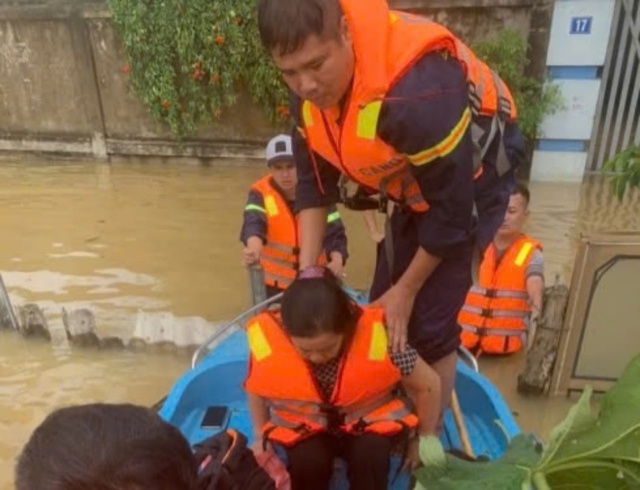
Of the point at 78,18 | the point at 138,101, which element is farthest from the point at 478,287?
the point at 78,18

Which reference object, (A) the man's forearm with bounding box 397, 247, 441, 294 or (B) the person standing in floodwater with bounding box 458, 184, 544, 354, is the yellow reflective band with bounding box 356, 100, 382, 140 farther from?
(B) the person standing in floodwater with bounding box 458, 184, 544, 354

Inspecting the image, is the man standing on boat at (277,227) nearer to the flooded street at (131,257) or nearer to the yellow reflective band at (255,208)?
the yellow reflective band at (255,208)

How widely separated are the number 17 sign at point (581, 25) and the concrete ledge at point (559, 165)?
3.31ft

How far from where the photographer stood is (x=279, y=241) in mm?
3457

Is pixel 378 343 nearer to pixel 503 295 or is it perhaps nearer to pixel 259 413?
pixel 259 413

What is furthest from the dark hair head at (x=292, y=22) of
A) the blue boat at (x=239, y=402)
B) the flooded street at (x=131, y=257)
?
the flooded street at (x=131, y=257)

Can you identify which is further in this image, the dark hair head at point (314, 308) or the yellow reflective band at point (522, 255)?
the yellow reflective band at point (522, 255)

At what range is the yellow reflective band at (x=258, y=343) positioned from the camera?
196cm

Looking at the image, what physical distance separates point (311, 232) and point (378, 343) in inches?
15.9

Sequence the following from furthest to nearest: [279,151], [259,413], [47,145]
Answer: [47,145]
[279,151]
[259,413]

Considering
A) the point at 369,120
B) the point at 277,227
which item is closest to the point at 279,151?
the point at 277,227

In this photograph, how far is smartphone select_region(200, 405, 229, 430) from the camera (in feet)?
8.02

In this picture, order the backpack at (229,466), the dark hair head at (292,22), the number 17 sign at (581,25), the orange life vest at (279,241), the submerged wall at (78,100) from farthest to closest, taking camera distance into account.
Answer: the submerged wall at (78,100)
the number 17 sign at (581,25)
the orange life vest at (279,241)
the backpack at (229,466)
the dark hair head at (292,22)

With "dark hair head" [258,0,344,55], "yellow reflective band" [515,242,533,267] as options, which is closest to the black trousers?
"dark hair head" [258,0,344,55]
